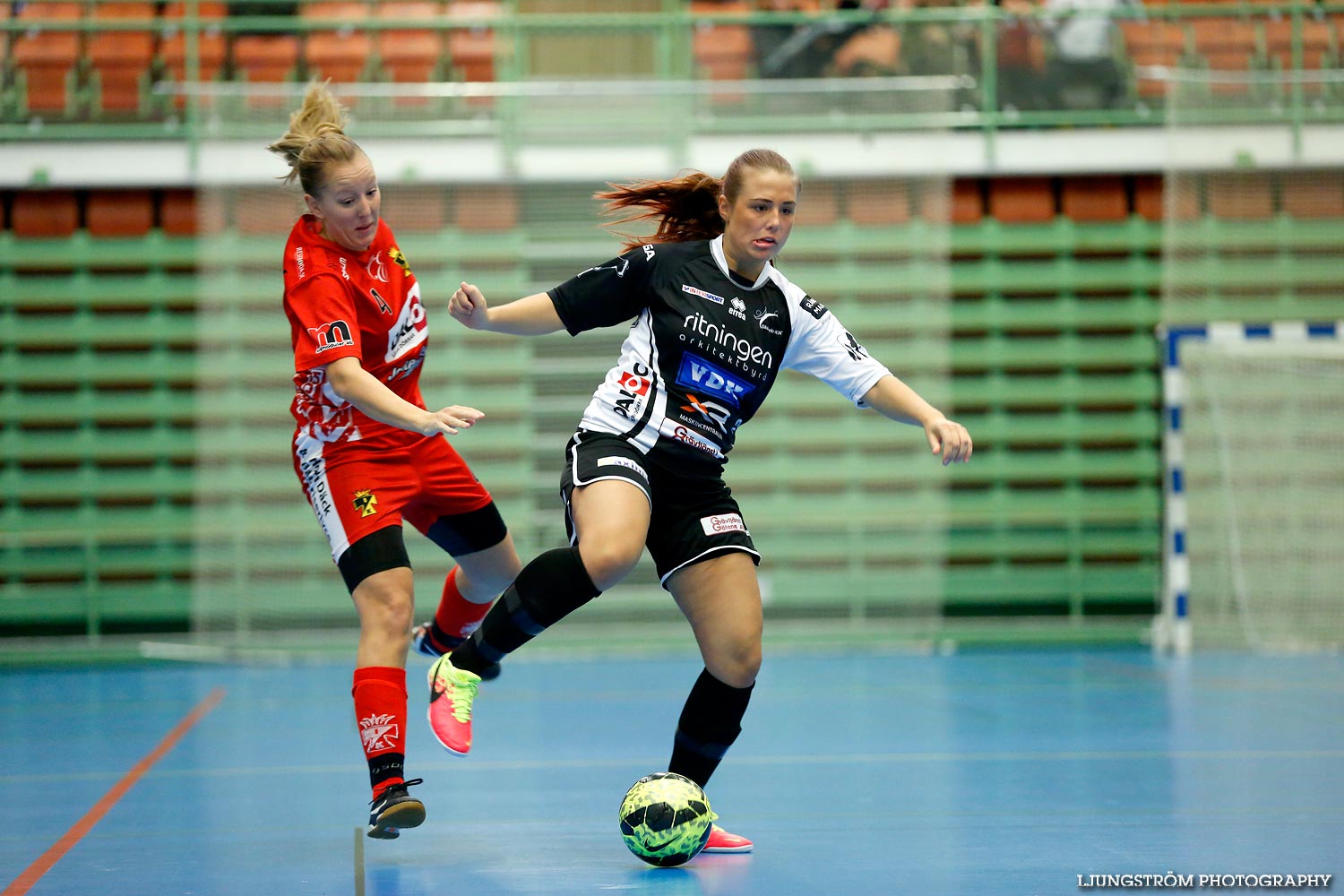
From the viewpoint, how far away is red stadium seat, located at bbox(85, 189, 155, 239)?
9.96 meters

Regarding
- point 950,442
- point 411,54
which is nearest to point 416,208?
point 411,54

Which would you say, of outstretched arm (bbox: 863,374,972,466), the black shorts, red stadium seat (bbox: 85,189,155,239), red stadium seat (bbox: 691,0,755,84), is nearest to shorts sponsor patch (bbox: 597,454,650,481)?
the black shorts

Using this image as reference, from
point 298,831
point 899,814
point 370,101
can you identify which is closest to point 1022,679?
point 899,814

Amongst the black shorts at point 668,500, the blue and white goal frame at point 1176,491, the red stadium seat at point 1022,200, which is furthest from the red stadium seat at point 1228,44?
the black shorts at point 668,500

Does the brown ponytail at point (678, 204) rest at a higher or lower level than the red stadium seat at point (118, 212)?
lower

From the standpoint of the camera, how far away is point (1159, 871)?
3.22 metres

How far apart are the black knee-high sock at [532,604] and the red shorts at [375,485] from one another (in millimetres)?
478

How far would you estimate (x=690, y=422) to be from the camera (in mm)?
3652

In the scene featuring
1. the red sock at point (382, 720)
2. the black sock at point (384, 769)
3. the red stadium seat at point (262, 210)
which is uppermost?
the red stadium seat at point (262, 210)

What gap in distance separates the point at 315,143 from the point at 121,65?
7.00 metres

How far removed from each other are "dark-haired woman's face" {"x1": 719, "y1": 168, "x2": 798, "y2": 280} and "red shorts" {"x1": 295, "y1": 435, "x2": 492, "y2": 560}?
116 centimetres

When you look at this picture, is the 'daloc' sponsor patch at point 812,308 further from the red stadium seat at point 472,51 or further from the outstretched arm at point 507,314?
the red stadium seat at point 472,51

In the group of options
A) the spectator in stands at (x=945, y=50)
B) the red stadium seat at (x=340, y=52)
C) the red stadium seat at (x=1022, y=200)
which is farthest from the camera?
the red stadium seat at (x=1022, y=200)

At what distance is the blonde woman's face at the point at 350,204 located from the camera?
11.9ft
